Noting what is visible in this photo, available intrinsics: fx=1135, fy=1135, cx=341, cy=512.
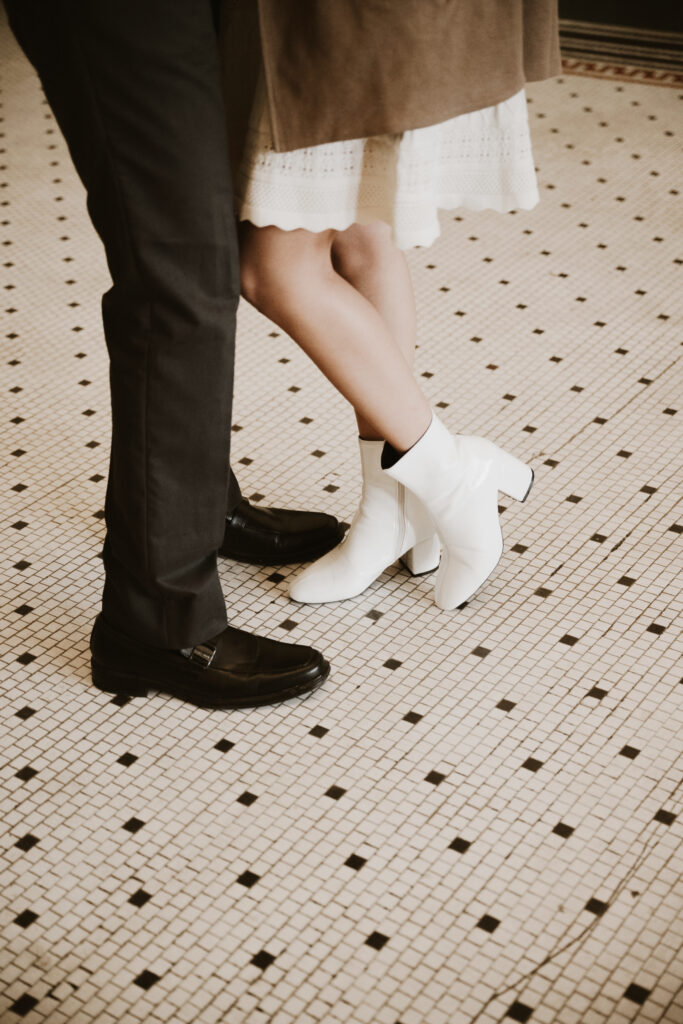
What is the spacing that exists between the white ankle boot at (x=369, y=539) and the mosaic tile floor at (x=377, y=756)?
0.04 metres

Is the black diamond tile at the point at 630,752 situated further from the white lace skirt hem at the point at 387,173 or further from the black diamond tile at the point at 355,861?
the white lace skirt hem at the point at 387,173

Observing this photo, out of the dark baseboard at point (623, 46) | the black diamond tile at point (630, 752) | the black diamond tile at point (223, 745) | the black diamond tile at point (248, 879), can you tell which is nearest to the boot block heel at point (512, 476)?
the black diamond tile at point (630, 752)

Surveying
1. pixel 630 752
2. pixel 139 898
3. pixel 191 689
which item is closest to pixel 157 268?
pixel 191 689

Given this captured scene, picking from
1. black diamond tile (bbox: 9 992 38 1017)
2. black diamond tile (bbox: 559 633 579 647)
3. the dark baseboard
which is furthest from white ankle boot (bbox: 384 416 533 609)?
the dark baseboard

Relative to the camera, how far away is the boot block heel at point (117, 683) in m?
1.35

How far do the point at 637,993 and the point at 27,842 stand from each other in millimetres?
621

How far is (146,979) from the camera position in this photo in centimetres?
104

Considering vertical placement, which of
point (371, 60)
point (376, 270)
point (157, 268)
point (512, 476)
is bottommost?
point (512, 476)

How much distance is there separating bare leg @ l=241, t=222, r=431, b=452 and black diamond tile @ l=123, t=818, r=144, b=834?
52cm

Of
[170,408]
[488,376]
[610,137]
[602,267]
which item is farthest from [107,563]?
[610,137]

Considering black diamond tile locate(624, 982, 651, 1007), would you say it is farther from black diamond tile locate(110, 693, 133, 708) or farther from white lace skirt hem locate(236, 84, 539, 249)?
white lace skirt hem locate(236, 84, 539, 249)

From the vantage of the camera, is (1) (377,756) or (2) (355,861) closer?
(2) (355,861)

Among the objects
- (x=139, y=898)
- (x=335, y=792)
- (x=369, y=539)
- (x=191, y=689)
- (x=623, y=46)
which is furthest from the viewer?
(x=623, y=46)

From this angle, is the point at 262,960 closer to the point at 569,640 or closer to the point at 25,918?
the point at 25,918
